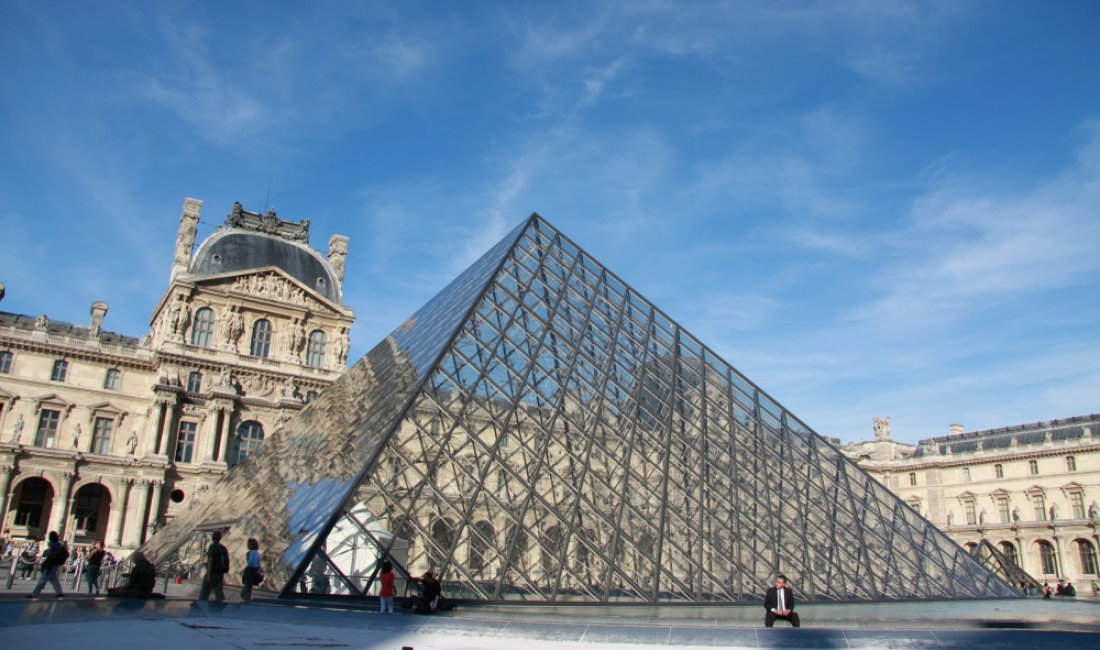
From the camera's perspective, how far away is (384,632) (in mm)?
7742

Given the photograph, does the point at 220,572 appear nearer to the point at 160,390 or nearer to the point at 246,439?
the point at 160,390

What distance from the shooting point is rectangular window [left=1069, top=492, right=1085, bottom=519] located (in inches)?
1794

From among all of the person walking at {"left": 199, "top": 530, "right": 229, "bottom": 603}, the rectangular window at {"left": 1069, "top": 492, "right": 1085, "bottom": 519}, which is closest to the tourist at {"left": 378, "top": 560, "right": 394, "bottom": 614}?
the person walking at {"left": 199, "top": 530, "right": 229, "bottom": 603}

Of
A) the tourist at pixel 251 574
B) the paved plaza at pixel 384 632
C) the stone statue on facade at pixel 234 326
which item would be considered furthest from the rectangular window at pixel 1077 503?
the tourist at pixel 251 574

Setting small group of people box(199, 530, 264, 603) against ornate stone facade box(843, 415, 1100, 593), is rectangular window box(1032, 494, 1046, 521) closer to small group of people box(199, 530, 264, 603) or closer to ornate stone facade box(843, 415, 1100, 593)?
ornate stone facade box(843, 415, 1100, 593)

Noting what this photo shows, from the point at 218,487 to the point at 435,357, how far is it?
1048 centimetres

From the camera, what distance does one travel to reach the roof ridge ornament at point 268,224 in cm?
4547

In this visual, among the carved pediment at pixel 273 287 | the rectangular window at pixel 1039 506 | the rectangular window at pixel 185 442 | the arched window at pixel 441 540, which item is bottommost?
the arched window at pixel 441 540

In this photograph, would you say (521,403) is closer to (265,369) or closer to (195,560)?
(195,560)

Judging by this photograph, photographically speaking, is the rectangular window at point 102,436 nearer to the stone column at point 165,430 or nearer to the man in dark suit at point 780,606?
the stone column at point 165,430

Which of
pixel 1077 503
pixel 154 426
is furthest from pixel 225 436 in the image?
pixel 1077 503

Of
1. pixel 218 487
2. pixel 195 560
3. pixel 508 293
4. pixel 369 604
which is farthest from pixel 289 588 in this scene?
pixel 218 487

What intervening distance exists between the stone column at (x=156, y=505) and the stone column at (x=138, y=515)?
24 cm

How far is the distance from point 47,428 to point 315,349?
1238cm
